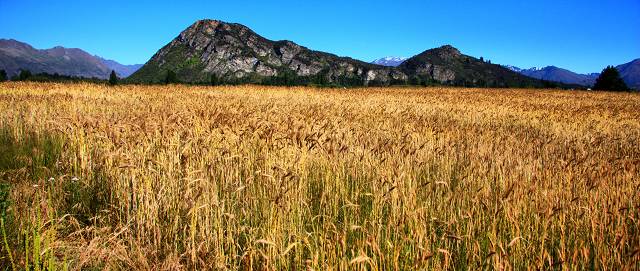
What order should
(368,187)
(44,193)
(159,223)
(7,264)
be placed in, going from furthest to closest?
(368,187) → (44,193) → (159,223) → (7,264)

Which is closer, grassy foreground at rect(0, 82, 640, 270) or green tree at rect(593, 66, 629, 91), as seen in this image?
grassy foreground at rect(0, 82, 640, 270)

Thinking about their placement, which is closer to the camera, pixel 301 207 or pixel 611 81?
pixel 301 207

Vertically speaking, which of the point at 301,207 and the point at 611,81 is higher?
the point at 611,81

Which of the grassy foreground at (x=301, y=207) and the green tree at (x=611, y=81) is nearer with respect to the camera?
the grassy foreground at (x=301, y=207)

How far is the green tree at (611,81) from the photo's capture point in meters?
64.0

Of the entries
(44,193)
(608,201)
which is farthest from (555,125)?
(44,193)

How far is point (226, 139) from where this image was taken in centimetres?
620

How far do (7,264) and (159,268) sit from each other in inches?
40.4

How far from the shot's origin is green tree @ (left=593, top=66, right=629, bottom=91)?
210 ft

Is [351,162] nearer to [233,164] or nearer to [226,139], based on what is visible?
[233,164]

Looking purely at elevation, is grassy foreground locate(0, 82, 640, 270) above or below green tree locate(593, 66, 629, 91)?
below

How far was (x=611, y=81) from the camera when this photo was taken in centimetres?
6469

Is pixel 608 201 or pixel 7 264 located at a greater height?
pixel 608 201

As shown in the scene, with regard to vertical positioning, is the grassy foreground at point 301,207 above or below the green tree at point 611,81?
below
